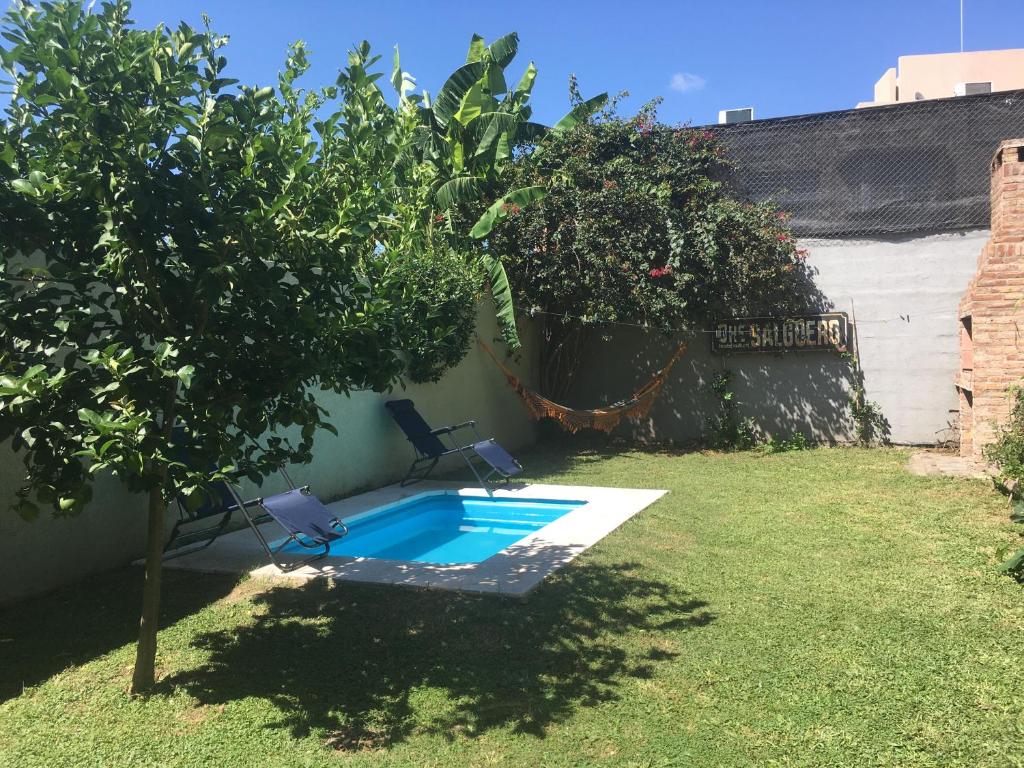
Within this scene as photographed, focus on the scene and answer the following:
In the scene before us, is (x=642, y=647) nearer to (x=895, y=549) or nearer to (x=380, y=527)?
(x=895, y=549)

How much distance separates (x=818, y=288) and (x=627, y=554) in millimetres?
7555

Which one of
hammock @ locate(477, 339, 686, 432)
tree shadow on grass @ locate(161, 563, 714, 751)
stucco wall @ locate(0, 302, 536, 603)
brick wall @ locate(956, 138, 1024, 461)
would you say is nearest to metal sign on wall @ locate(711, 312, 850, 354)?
hammock @ locate(477, 339, 686, 432)

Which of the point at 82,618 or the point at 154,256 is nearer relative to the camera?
the point at 154,256

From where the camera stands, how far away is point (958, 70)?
105 ft

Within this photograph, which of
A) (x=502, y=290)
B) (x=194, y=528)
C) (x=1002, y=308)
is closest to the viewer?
(x=194, y=528)

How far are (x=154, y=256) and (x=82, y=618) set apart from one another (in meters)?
2.73

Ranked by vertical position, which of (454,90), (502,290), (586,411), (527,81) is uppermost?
(527,81)

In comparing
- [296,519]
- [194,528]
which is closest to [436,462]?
[194,528]

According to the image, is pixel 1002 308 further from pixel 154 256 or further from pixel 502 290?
pixel 154 256

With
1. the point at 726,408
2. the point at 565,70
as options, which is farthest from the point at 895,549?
the point at 565,70

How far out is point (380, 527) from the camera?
26.2 ft

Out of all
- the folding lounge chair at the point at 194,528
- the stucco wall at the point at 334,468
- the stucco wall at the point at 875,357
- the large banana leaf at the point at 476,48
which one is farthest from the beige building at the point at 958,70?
the folding lounge chair at the point at 194,528

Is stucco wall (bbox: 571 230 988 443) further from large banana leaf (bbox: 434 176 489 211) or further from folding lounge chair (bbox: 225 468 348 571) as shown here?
folding lounge chair (bbox: 225 468 348 571)

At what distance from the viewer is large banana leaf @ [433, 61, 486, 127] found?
31.1 feet
